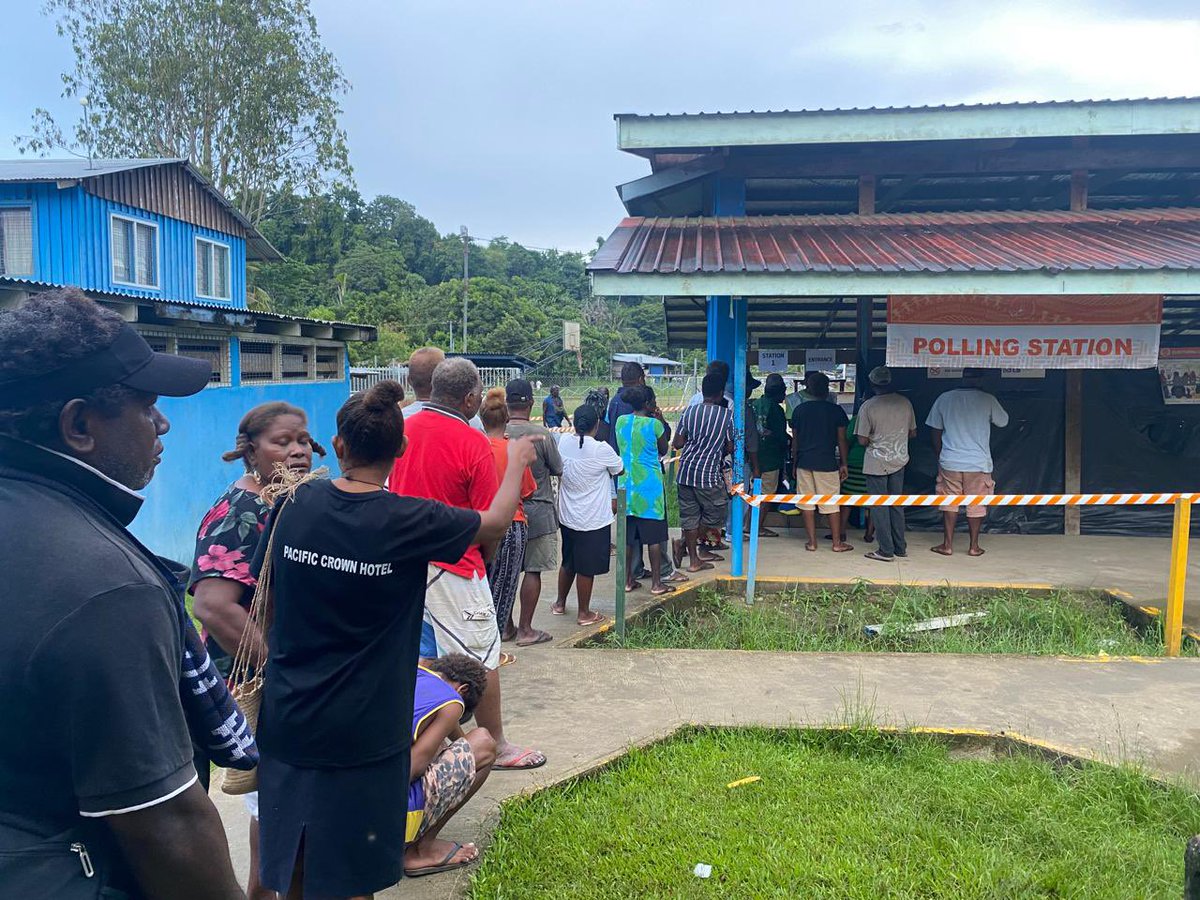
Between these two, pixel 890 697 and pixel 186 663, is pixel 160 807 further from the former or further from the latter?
pixel 890 697

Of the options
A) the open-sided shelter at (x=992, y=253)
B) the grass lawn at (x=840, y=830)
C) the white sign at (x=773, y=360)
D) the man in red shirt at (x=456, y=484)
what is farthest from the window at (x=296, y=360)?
the grass lawn at (x=840, y=830)

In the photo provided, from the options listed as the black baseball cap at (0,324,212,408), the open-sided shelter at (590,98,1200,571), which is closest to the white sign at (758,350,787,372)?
A: the open-sided shelter at (590,98,1200,571)

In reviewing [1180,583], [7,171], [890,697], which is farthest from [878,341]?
[7,171]

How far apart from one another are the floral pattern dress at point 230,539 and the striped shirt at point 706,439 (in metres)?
5.02

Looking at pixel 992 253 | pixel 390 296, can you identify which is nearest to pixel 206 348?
pixel 992 253

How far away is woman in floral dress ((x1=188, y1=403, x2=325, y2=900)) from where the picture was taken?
2738mm

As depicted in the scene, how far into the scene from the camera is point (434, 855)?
3381 millimetres

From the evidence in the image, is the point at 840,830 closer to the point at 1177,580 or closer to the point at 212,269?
the point at 1177,580

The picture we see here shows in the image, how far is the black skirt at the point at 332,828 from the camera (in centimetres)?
246

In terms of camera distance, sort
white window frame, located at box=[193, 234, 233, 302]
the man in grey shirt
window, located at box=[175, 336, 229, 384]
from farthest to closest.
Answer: white window frame, located at box=[193, 234, 233, 302]
window, located at box=[175, 336, 229, 384]
the man in grey shirt

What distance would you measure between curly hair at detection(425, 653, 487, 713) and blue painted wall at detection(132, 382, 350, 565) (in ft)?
24.1

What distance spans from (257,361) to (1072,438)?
1156 centimetres

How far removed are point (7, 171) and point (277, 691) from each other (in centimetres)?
1844

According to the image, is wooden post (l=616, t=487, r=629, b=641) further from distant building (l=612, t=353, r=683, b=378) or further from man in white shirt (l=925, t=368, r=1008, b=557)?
distant building (l=612, t=353, r=683, b=378)
